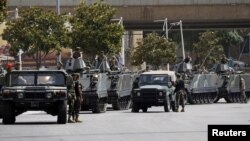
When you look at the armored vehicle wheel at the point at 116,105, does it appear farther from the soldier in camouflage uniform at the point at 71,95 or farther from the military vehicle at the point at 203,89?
the soldier in camouflage uniform at the point at 71,95

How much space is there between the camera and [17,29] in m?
57.8

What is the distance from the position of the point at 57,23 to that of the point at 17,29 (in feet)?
8.34

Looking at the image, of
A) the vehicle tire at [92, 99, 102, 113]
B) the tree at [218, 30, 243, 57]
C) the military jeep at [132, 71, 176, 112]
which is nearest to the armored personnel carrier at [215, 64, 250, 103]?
the military jeep at [132, 71, 176, 112]

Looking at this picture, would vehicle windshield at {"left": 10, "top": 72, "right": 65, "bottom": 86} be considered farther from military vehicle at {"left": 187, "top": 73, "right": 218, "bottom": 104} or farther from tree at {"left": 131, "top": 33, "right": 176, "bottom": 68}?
tree at {"left": 131, "top": 33, "right": 176, "bottom": 68}

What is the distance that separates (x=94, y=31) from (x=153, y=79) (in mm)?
19896

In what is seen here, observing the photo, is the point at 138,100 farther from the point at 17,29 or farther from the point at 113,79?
the point at 17,29

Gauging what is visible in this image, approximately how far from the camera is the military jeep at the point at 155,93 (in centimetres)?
4009

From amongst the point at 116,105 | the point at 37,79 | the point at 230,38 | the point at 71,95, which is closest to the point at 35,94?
the point at 37,79

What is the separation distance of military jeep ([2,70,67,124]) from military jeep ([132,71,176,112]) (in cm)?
1054

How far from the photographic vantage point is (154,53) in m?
91.4

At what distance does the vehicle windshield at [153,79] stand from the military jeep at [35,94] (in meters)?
12.2

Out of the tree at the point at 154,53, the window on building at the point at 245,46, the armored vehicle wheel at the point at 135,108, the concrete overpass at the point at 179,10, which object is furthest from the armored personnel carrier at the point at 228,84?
the window on building at the point at 245,46

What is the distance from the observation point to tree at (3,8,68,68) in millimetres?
56794

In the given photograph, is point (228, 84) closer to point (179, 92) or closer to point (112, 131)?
point (179, 92)
